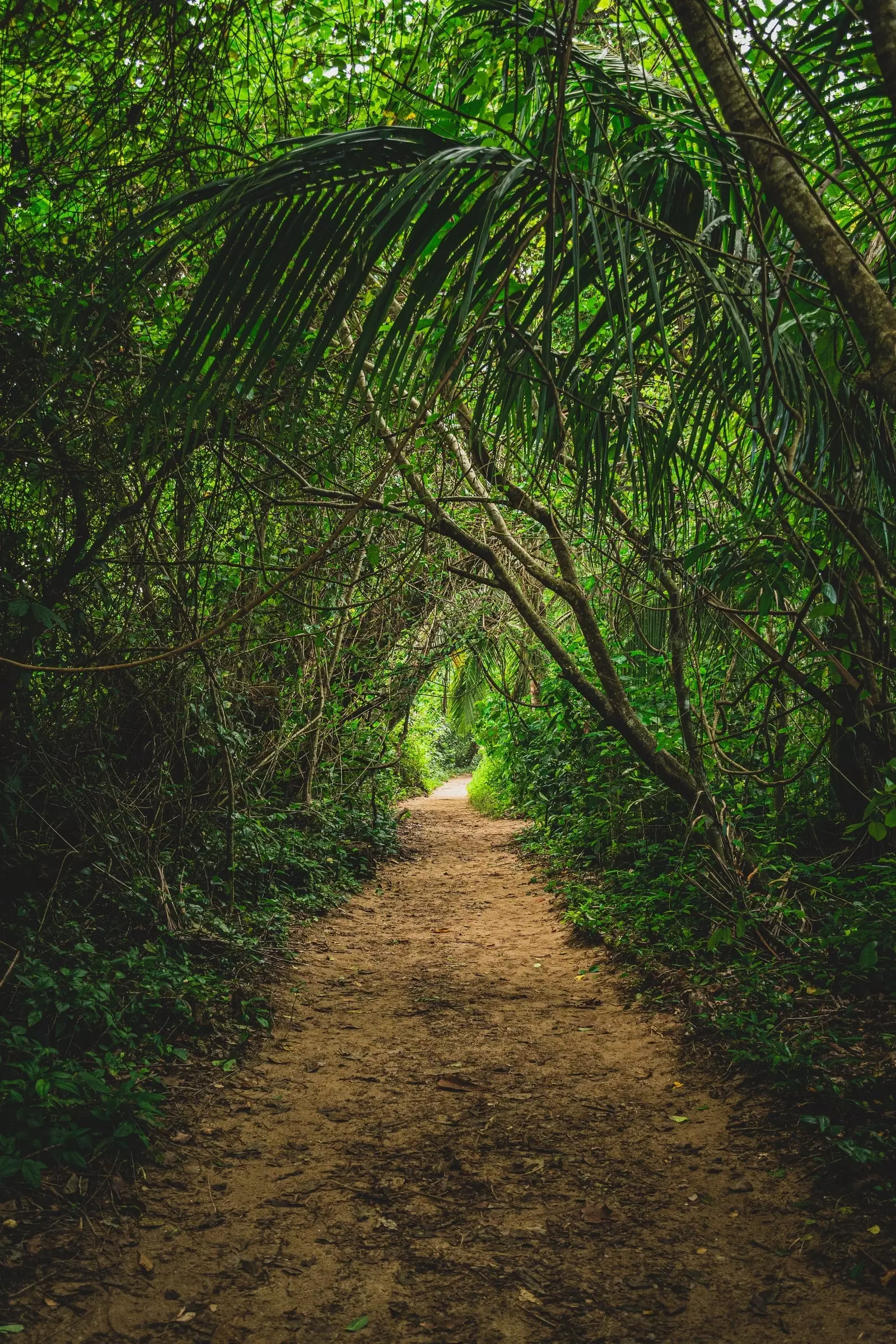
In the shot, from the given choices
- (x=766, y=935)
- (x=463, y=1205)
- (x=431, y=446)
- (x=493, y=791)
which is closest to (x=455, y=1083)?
(x=463, y=1205)

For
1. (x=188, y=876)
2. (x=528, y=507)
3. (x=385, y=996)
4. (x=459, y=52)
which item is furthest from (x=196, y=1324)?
(x=528, y=507)

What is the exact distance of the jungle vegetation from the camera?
1568 mm

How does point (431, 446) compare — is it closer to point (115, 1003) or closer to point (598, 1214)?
point (115, 1003)

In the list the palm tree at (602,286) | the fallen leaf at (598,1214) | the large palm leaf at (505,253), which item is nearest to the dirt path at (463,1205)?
the fallen leaf at (598,1214)

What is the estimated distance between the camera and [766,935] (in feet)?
12.8

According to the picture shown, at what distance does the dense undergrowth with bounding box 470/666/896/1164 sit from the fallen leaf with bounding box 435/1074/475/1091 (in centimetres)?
97

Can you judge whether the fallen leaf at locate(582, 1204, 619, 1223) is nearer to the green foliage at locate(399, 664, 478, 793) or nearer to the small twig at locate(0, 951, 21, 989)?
the small twig at locate(0, 951, 21, 989)

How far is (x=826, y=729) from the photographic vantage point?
3.15 m

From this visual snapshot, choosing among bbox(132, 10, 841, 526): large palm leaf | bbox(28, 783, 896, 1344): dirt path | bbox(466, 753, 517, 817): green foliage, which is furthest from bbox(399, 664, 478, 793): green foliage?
bbox(132, 10, 841, 526): large palm leaf

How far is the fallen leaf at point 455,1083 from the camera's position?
10.6 feet

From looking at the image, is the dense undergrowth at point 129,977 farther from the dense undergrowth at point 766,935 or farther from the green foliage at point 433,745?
the green foliage at point 433,745

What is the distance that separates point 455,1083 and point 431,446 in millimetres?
3989

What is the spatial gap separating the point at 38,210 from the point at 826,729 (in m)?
3.59

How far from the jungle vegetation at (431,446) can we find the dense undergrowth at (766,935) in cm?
2
